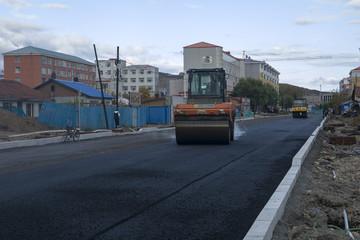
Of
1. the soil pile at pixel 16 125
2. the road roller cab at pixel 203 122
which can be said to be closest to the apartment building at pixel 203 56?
the soil pile at pixel 16 125

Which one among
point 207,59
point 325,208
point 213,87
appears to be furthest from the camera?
point 207,59

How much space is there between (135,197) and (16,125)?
22.0m

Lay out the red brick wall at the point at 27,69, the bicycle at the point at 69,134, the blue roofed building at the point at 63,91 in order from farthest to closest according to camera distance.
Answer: the red brick wall at the point at 27,69 → the blue roofed building at the point at 63,91 → the bicycle at the point at 69,134

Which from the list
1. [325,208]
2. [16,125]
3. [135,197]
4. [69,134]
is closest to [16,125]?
[16,125]

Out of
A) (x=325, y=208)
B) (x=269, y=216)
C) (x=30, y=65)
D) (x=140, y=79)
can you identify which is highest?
(x=30, y=65)

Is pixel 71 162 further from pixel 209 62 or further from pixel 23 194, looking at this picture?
pixel 209 62

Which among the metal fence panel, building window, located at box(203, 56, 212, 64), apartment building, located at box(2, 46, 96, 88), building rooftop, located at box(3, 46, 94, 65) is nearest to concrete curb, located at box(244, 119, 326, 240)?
the metal fence panel

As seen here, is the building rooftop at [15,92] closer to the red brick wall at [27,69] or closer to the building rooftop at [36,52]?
the red brick wall at [27,69]

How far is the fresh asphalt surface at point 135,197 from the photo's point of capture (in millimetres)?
4887

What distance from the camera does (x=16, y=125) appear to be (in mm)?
26172

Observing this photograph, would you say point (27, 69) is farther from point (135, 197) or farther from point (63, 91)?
point (135, 197)

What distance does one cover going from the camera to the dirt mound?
25703 millimetres

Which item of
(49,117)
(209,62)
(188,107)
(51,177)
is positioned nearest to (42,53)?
(209,62)

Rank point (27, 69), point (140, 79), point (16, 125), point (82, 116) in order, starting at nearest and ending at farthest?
point (16, 125) → point (82, 116) → point (27, 69) → point (140, 79)
